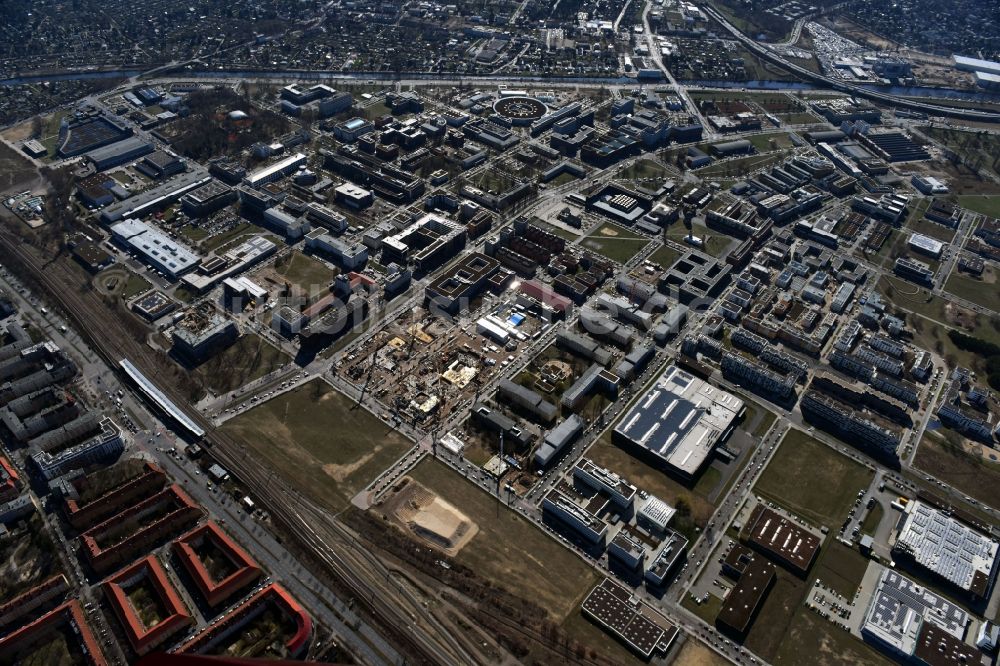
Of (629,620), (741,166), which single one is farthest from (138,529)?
(741,166)

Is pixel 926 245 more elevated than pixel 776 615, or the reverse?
pixel 926 245

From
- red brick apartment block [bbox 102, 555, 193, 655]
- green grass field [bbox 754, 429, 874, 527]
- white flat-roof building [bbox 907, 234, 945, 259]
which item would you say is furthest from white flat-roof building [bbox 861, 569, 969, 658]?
white flat-roof building [bbox 907, 234, 945, 259]

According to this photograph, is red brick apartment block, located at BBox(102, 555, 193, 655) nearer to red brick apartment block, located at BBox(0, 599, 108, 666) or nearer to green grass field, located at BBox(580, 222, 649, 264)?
red brick apartment block, located at BBox(0, 599, 108, 666)

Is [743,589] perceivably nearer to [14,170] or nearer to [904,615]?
[904,615]

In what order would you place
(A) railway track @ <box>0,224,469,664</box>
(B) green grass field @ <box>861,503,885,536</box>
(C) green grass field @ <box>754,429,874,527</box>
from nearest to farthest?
(A) railway track @ <box>0,224,469,664</box> → (B) green grass field @ <box>861,503,885,536</box> → (C) green grass field @ <box>754,429,874,527</box>

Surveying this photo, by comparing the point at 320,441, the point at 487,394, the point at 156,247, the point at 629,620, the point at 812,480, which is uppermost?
the point at 812,480

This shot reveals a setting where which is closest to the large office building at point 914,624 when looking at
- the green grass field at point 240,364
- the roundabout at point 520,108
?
the green grass field at point 240,364

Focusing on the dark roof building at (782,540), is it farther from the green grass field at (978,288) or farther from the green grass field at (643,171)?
the green grass field at (643,171)

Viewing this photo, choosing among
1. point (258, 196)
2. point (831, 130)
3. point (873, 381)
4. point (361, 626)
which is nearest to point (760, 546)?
point (873, 381)
